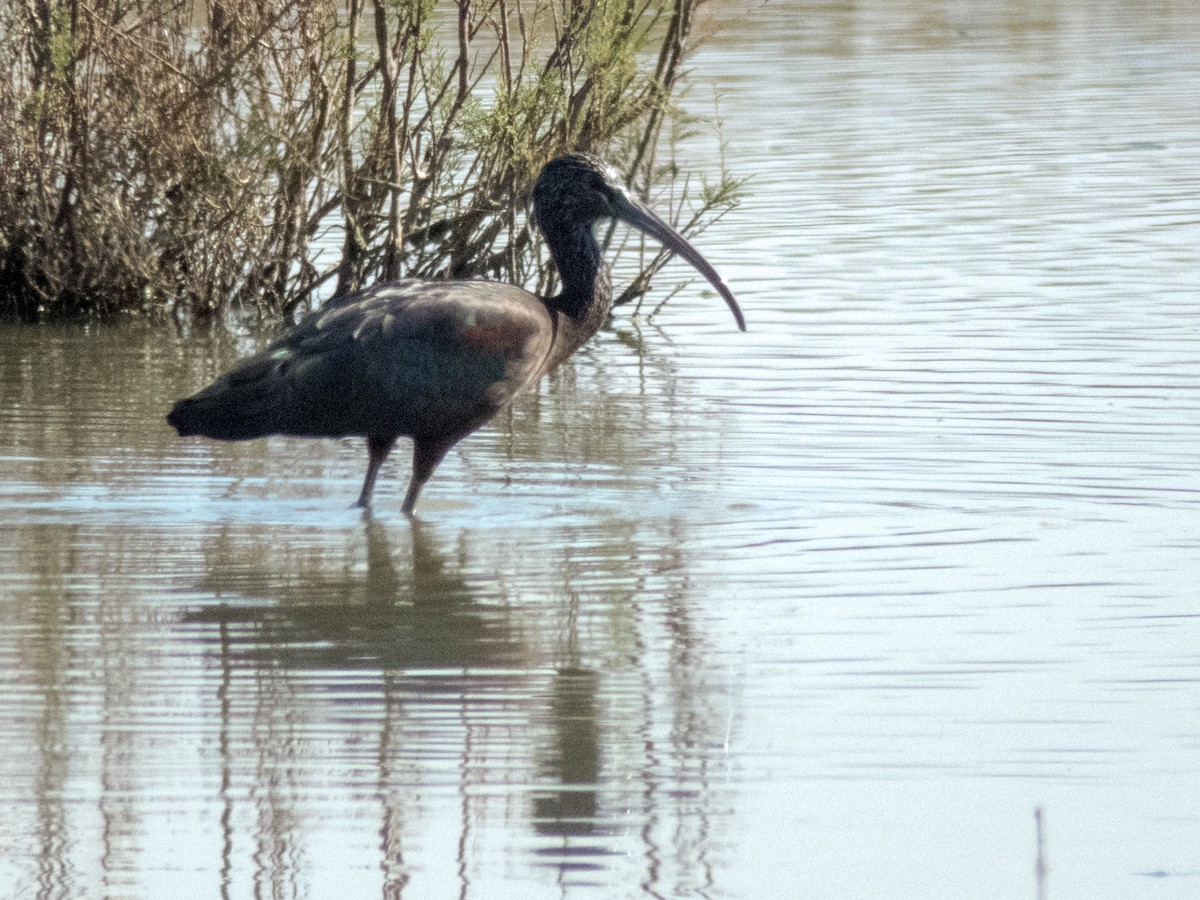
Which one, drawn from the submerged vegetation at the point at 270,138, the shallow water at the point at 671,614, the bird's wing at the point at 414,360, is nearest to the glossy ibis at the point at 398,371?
the bird's wing at the point at 414,360

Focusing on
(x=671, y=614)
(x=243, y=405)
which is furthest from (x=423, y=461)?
(x=671, y=614)

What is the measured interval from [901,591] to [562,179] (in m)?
2.24

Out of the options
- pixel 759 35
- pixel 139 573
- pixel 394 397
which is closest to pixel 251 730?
pixel 139 573

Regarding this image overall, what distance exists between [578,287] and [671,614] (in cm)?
183

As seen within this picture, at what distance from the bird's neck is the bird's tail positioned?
983 mm

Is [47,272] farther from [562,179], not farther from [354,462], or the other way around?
[562,179]

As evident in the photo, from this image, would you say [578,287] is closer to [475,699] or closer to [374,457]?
[374,457]

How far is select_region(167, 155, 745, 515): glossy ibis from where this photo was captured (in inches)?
288

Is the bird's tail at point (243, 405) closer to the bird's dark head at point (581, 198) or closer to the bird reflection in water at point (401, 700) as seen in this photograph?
the bird reflection in water at point (401, 700)

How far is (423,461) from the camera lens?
7.60 metres

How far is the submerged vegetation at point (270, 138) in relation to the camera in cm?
1030

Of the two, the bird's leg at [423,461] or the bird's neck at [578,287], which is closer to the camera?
the bird's leg at [423,461]

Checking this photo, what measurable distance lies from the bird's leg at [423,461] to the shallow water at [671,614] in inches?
3.5

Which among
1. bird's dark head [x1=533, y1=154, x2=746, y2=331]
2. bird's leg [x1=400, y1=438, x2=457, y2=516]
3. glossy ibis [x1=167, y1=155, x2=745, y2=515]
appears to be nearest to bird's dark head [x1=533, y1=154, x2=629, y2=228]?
bird's dark head [x1=533, y1=154, x2=746, y2=331]
